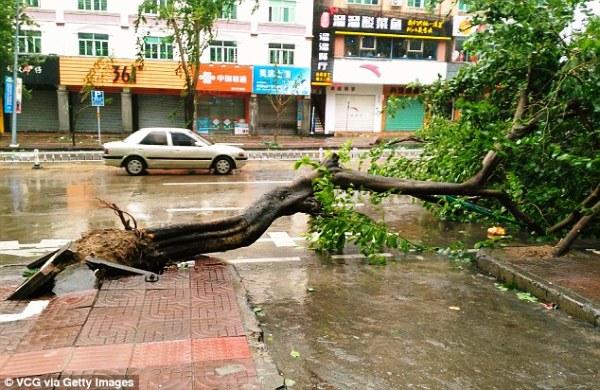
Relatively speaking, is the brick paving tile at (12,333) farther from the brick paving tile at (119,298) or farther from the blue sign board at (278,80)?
the blue sign board at (278,80)

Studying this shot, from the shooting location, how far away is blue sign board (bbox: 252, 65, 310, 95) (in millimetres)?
30906

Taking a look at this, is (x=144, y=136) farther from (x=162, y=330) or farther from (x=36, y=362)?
(x=36, y=362)

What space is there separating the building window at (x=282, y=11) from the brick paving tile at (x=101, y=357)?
2926cm

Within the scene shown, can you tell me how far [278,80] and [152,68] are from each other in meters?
7.20

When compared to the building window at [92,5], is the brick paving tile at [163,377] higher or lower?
lower

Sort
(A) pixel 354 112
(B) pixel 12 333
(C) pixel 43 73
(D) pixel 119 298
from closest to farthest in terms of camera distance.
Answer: (B) pixel 12 333 → (D) pixel 119 298 → (C) pixel 43 73 → (A) pixel 354 112

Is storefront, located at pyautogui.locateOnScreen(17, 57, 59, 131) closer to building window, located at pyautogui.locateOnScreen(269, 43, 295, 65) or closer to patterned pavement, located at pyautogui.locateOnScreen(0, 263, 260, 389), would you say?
building window, located at pyautogui.locateOnScreen(269, 43, 295, 65)

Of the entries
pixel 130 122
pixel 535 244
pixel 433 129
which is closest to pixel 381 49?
pixel 130 122

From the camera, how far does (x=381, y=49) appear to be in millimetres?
32844

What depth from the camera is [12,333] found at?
447 cm

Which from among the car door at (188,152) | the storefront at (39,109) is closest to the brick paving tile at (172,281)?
the car door at (188,152)

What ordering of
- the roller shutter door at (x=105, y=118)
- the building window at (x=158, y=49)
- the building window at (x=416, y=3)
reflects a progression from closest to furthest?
the building window at (x=158, y=49), the roller shutter door at (x=105, y=118), the building window at (x=416, y=3)

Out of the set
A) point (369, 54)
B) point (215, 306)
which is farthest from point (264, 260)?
point (369, 54)

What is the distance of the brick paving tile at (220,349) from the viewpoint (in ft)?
13.1
